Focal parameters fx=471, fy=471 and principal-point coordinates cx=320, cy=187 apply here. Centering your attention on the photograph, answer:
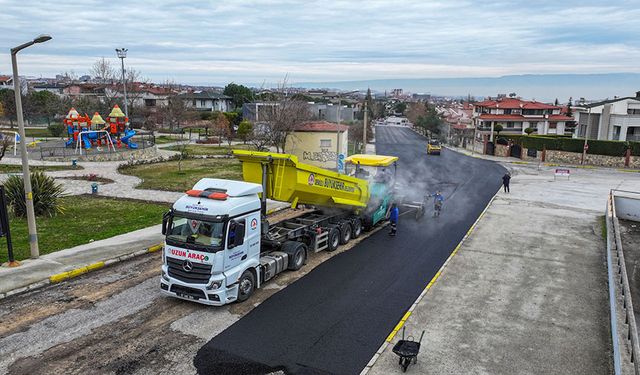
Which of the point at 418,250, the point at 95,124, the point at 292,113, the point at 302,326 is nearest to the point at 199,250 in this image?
the point at 302,326

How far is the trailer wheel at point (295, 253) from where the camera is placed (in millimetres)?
15742

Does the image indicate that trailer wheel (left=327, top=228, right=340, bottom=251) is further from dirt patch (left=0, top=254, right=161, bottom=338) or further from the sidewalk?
dirt patch (left=0, top=254, right=161, bottom=338)

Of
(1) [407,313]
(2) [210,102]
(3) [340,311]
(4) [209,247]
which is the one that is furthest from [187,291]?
(2) [210,102]

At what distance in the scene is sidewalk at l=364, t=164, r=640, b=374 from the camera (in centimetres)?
1083

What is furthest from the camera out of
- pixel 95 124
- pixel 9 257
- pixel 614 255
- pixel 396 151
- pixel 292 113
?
pixel 396 151

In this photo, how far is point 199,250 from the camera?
491 inches

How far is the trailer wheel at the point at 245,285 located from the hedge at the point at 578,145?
50.8m

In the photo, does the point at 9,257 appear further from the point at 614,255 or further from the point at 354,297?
the point at 614,255

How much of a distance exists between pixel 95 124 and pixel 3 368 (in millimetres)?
41603

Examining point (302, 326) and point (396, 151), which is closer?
point (302, 326)

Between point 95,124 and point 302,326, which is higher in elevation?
point 95,124

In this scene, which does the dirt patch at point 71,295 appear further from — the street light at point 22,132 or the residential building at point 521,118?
the residential building at point 521,118

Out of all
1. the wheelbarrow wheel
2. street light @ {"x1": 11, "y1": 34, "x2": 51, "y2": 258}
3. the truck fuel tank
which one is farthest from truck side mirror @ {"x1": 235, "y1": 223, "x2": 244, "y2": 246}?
street light @ {"x1": 11, "y1": 34, "x2": 51, "y2": 258}

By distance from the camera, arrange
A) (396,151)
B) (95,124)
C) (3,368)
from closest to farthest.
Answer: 1. (3,368)
2. (95,124)
3. (396,151)
